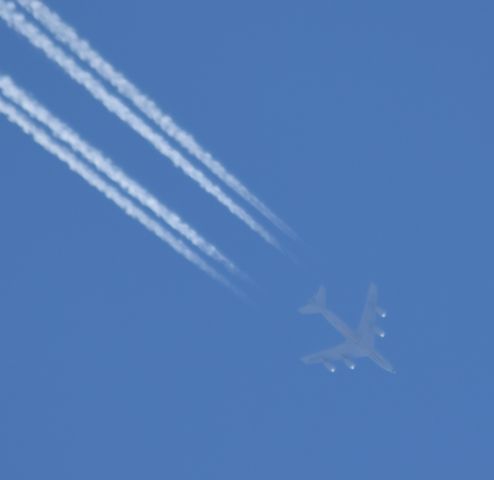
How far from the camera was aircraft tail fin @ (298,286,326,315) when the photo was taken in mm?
46406

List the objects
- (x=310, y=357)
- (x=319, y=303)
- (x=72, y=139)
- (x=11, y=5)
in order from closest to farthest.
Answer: (x=11, y=5)
(x=72, y=139)
(x=319, y=303)
(x=310, y=357)

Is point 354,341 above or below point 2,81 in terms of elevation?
above

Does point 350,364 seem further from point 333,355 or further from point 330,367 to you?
point 333,355

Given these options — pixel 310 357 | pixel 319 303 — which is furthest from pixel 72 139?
pixel 310 357

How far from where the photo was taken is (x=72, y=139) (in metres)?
30.2

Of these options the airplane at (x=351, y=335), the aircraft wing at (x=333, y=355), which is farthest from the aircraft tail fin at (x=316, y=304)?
the aircraft wing at (x=333, y=355)

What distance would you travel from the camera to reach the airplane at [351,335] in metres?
47.2

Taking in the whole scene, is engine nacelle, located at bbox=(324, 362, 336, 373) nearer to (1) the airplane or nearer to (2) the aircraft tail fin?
(1) the airplane

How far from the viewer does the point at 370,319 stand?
167 ft

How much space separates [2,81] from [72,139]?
10.4 feet

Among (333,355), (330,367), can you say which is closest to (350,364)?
(330,367)

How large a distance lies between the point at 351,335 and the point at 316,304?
8.48 ft

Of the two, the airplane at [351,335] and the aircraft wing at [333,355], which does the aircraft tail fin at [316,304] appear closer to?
the airplane at [351,335]

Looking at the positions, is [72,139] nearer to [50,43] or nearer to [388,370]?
[50,43]
